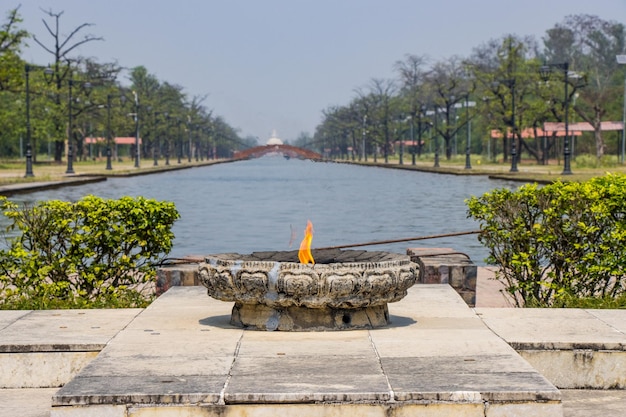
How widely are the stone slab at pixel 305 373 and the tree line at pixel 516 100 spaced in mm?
49300

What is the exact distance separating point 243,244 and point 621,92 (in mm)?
95271

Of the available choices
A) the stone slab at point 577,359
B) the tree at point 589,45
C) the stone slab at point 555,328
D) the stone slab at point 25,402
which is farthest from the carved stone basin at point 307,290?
the tree at point 589,45

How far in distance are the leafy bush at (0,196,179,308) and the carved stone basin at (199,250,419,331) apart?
2.38 m

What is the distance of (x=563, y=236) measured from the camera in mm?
10609

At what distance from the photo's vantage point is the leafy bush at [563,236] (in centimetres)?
1044

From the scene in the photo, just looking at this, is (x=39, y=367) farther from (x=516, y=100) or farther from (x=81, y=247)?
(x=516, y=100)

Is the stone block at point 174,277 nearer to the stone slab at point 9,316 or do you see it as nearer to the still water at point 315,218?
the stone slab at point 9,316

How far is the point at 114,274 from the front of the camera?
1081cm

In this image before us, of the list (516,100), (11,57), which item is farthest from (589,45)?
(11,57)

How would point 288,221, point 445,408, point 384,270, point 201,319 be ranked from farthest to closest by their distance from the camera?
point 288,221
point 201,319
point 384,270
point 445,408

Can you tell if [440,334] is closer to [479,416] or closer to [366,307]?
[366,307]

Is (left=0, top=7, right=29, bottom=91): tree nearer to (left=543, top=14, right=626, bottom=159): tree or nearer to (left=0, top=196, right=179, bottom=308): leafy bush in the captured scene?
(left=0, top=196, right=179, bottom=308): leafy bush

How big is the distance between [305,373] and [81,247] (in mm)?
4931

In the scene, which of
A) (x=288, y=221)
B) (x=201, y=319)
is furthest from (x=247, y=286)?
(x=288, y=221)
